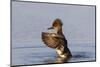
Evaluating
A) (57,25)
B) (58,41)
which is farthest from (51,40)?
(57,25)

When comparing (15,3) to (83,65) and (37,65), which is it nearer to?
(37,65)

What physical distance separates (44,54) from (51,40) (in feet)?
0.60

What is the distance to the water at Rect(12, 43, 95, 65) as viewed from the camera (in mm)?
2543

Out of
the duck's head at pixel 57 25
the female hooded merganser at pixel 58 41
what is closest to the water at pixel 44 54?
the female hooded merganser at pixel 58 41

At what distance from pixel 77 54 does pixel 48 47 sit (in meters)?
0.38

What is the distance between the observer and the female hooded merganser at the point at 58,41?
2.69 meters

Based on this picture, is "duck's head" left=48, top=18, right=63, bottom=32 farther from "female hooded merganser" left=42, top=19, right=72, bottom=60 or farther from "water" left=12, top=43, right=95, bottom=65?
"water" left=12, top=43, right=95, bottom=65

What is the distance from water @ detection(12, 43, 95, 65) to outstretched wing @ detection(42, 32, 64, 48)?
0.17 ft

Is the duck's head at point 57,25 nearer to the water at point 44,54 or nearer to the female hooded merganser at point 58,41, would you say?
the female hooded merganser at point 58,41

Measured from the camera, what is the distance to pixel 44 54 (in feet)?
8.70

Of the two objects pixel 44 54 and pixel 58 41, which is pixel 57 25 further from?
pixel 44 54

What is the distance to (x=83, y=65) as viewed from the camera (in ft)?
9.37

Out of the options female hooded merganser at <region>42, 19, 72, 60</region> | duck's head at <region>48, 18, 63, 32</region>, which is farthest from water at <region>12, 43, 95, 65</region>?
duck's head at <region>48, 18, 63, 32</region>

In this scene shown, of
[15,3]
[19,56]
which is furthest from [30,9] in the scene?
[19,56]
